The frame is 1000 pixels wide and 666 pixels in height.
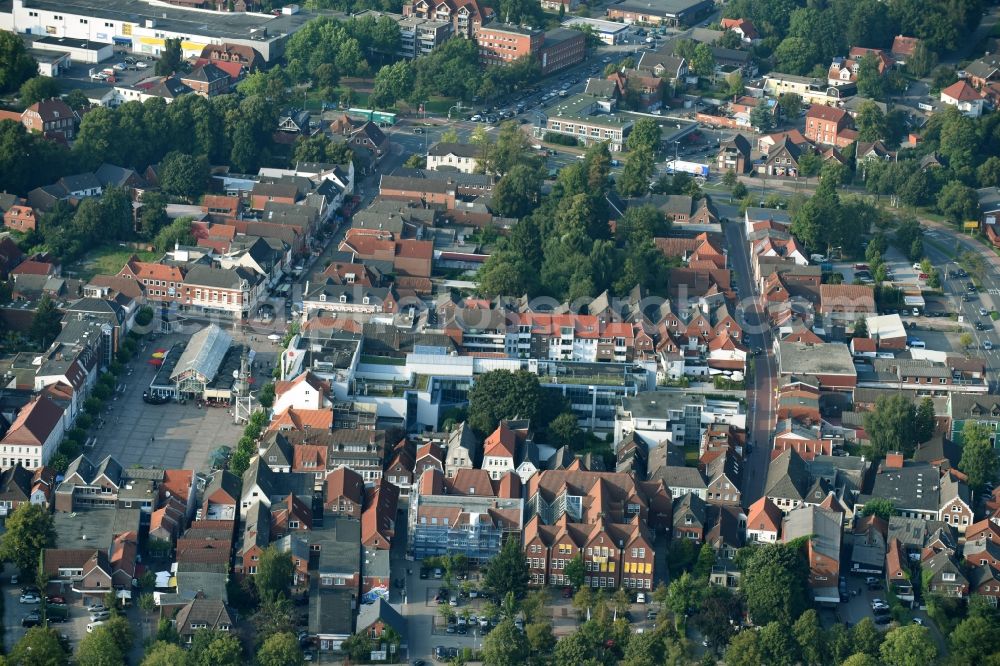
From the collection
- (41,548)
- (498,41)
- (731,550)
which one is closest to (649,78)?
(498,41)

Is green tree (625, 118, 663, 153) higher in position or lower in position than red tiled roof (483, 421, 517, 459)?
lower

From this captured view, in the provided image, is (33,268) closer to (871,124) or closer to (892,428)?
(892,428)

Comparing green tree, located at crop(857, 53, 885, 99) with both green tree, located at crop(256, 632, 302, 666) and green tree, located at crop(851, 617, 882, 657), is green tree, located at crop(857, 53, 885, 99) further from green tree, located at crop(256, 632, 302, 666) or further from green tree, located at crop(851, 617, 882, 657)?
green tree, located at crop(256, 632, 302, 666)

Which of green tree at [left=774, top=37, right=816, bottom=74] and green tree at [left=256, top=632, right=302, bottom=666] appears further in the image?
green tree at [left=774, top=37, right=816, bottom=74]

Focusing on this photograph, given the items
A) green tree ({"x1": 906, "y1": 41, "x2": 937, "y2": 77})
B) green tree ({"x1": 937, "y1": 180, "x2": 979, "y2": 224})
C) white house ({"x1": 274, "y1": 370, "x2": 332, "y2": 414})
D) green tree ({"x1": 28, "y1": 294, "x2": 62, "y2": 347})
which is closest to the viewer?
white house ({"x1": 274, "y1": 370, "x2": 332, "y2": 414})

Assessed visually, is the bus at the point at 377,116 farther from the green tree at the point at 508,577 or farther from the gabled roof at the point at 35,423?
the green tree at the point at 508,577

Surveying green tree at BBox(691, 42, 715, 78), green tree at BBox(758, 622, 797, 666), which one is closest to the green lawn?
green tree at BBox(758, 622, 797, 666)

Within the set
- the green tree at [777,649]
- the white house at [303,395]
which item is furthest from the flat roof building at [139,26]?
the green tree at [777,649]
